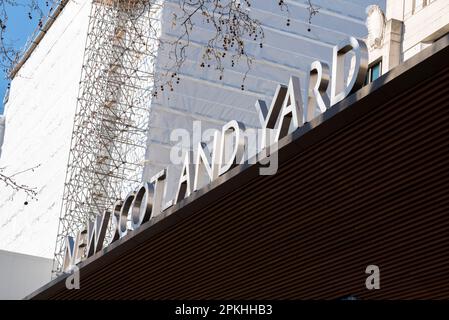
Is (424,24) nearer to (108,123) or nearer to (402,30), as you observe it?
(402,30)

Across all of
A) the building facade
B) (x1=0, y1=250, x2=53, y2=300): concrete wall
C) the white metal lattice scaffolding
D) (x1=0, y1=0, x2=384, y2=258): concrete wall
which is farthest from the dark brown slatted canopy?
(x1=0, y1=0, x2=384, y2=258): concrete wall

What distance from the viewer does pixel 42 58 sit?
1532 inches

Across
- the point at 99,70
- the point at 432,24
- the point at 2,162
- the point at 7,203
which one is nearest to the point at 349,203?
the point at 432,24

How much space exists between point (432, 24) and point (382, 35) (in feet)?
7.74

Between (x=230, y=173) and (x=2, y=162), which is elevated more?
(x=2, y=162)

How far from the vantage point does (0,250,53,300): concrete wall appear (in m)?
25.4

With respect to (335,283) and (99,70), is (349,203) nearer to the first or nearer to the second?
(335,283)

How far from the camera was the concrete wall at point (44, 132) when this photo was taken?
108ft

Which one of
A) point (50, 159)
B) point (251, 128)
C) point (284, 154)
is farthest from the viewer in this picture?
point (50, 159)

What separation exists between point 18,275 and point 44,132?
37.1 feet

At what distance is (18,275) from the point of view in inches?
1013

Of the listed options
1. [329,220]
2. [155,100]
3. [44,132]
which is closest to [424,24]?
[155,100]

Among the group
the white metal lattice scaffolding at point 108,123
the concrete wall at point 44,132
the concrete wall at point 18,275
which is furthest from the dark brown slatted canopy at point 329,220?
the concrete wall at point 44,132

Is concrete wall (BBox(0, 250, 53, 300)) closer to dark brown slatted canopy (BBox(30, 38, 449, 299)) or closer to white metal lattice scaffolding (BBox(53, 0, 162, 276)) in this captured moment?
white metal lattice scaffolding (BBox(53, 0, 162, 276))
